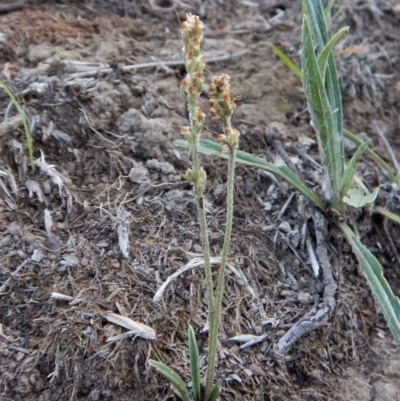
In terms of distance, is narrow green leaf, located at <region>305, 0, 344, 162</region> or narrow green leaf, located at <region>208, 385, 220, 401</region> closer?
narrow green leaf, located at <region>208, 385, 220, 401</region>

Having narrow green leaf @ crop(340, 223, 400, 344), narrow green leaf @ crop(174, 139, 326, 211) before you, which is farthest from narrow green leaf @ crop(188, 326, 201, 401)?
narrow green leaf @ crop(174, 139, 326, 211)

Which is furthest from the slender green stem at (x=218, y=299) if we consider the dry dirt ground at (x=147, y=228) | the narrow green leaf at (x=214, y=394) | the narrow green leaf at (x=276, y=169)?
→ the narrow green leaf at (x=276, y=169)

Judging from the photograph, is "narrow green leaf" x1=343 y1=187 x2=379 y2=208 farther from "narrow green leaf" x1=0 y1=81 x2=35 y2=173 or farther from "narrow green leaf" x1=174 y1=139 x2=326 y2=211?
"narrow green leaf" x1=0 y1=81 x2=35 y2=173

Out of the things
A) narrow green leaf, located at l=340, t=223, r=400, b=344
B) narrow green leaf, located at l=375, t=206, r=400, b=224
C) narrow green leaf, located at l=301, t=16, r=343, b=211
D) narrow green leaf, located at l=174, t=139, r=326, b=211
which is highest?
narrow green leaf, located at l=301, t=16, r=343, b=211

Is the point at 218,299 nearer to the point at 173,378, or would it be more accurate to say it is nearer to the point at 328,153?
the point at 173,378

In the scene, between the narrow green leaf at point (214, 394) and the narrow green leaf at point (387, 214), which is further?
the narrow green leaf at point (387, 214)

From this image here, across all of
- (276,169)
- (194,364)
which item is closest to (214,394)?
(194,364)

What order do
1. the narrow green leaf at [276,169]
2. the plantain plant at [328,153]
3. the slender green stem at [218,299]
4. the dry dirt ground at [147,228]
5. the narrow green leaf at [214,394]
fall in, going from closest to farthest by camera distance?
the slender green stem at [218,299] → the narrow green leaf at [214,394] → the dry dirt ground at [147,228] → the plantain plant at [328,153] → the narrow green leaf at [276,169]

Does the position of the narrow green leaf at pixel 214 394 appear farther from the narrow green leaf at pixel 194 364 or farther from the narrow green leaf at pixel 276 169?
the narrow green leaf at pixel 276 169

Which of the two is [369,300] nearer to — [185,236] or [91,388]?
[185,236]
